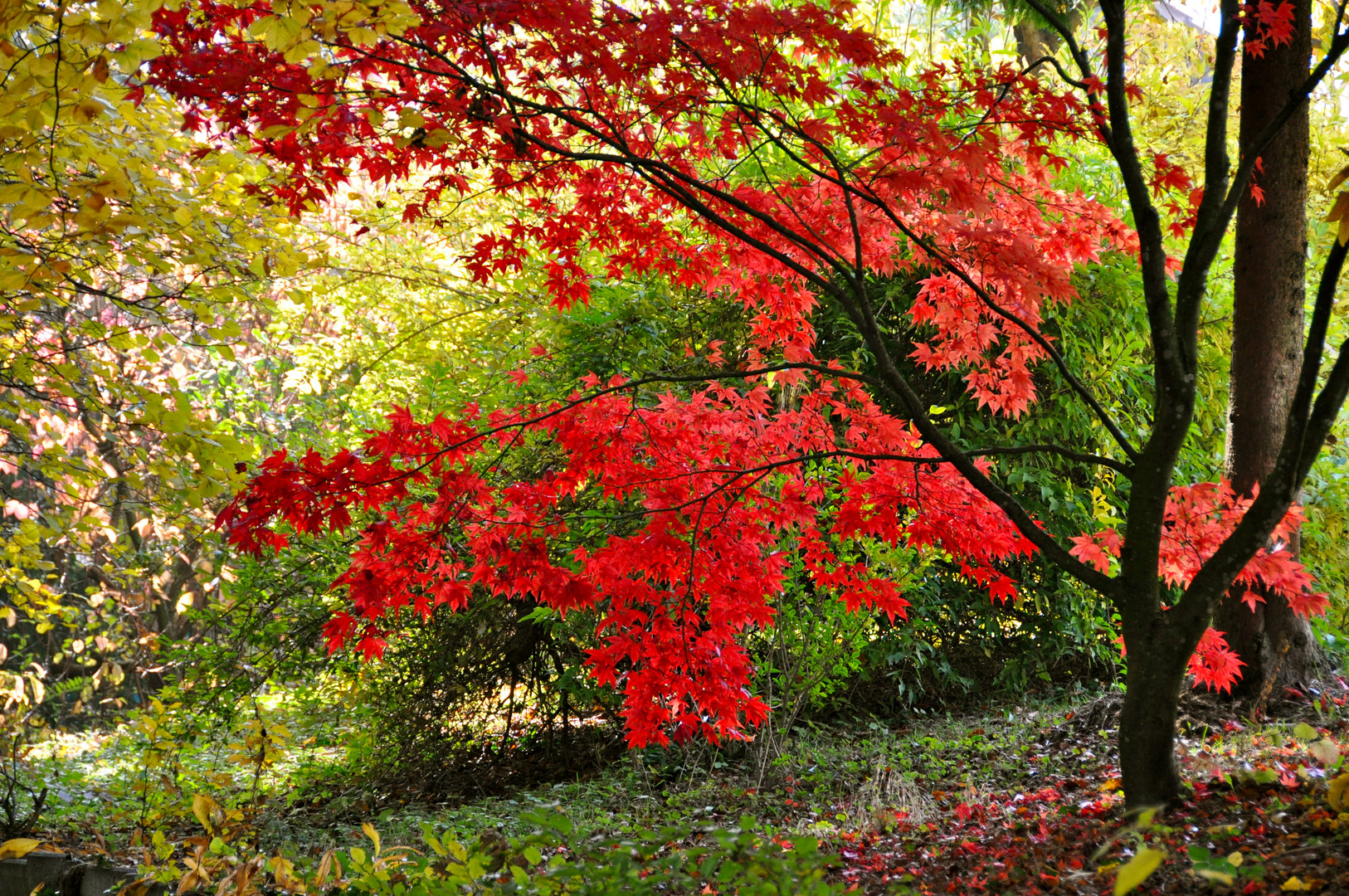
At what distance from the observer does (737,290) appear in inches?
140

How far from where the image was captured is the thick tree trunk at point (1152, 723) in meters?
2.37

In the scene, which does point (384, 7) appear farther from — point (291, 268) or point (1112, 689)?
point (1112, 689)

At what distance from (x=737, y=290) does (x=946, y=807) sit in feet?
7.41

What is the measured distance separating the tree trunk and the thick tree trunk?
1.85m

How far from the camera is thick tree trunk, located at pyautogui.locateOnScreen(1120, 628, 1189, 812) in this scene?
2.37 meters

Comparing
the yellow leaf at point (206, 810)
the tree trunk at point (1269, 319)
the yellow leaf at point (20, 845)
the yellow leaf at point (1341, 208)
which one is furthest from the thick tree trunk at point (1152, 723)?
the yellow leaf at point (20, 845)

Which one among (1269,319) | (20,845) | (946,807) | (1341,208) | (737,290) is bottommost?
(946,807)

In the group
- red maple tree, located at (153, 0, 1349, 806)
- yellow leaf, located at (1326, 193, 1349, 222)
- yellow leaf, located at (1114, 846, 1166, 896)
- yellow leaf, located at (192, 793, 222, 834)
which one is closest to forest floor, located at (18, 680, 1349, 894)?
yellow leaf, located at (192, 793, 222, 834)

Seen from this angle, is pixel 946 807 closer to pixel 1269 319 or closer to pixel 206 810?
pixel 1269 319

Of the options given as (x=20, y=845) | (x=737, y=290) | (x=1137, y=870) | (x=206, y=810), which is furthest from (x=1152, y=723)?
(x=20, y=845)

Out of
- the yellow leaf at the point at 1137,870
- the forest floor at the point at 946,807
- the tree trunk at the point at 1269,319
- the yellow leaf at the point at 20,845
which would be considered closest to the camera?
the yellow leaf at the point at 1137,870

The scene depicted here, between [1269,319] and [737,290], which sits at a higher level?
[737,290]

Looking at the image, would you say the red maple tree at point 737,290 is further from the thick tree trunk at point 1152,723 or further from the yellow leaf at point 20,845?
the yellow leaf at point 20,845

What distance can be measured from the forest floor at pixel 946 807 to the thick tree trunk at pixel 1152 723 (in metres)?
0.08
